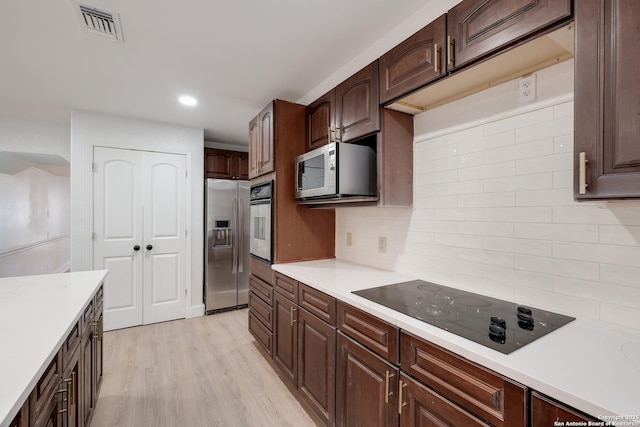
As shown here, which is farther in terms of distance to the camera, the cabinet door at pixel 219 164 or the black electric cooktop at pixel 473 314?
the cabinet door at pixel 219 164

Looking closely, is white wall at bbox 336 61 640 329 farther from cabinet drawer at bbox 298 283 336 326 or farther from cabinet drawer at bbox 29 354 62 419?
cabinet drawer at bbox 29 354 62 419

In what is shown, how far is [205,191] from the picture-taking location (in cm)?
374

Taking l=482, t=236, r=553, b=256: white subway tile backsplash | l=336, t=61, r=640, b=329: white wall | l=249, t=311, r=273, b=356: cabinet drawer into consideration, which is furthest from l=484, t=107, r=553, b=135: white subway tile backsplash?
l=249, t=311, r=273, b=356: cabinet drawer

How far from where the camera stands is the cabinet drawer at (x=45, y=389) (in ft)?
2.75

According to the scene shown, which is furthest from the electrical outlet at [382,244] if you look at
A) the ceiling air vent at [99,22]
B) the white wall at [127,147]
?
the white wall at [127,147]

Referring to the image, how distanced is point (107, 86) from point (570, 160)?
129 inches

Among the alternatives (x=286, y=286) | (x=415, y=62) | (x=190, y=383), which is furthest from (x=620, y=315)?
(x=190, y=383)

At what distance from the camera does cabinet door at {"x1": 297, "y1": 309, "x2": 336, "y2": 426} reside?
62.5 inches

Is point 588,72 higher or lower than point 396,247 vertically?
higher

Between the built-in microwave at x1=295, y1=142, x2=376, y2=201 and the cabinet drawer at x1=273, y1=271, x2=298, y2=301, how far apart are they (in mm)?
644

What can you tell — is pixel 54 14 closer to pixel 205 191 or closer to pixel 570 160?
pixel 205 191

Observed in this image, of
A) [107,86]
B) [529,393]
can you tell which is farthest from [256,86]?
[529,393]

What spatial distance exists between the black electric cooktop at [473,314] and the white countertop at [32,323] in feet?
4.01

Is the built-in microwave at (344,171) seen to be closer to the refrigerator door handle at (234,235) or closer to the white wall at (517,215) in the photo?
the white wall at (517,215)
